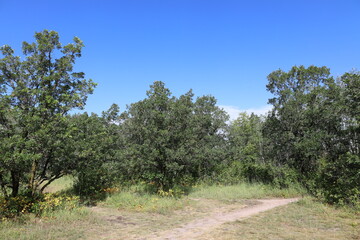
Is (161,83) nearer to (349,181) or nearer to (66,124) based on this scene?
(66,124)

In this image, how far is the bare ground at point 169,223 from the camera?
7020 mm

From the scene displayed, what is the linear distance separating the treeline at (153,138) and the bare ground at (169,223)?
9.08 ft

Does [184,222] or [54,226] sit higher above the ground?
[54,226]

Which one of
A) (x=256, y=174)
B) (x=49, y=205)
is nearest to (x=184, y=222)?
(x=49, y=205)

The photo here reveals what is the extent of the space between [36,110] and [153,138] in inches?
203

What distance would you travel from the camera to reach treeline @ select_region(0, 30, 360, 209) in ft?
30.5

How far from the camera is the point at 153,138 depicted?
12156 mm

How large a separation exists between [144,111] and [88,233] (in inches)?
278

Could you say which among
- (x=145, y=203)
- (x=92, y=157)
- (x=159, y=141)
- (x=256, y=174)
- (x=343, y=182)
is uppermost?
(x=159, y=141)

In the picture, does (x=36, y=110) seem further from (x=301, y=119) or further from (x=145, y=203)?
(x=301, y=119)

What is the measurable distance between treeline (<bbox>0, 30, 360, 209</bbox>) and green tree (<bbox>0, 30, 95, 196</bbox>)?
0.12 feet

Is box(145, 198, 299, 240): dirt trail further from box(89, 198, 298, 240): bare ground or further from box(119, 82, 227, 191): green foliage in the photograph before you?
box(119, 82, 227, 191): green foliage

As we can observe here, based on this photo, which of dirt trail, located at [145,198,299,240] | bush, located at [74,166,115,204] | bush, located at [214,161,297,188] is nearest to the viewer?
dirt trail, located at [145,198,299,240]

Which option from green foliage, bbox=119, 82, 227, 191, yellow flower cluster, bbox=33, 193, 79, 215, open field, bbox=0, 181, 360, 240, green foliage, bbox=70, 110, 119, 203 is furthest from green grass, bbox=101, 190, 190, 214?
yellow flower cluster, bbox=33, 193, 79, 215
